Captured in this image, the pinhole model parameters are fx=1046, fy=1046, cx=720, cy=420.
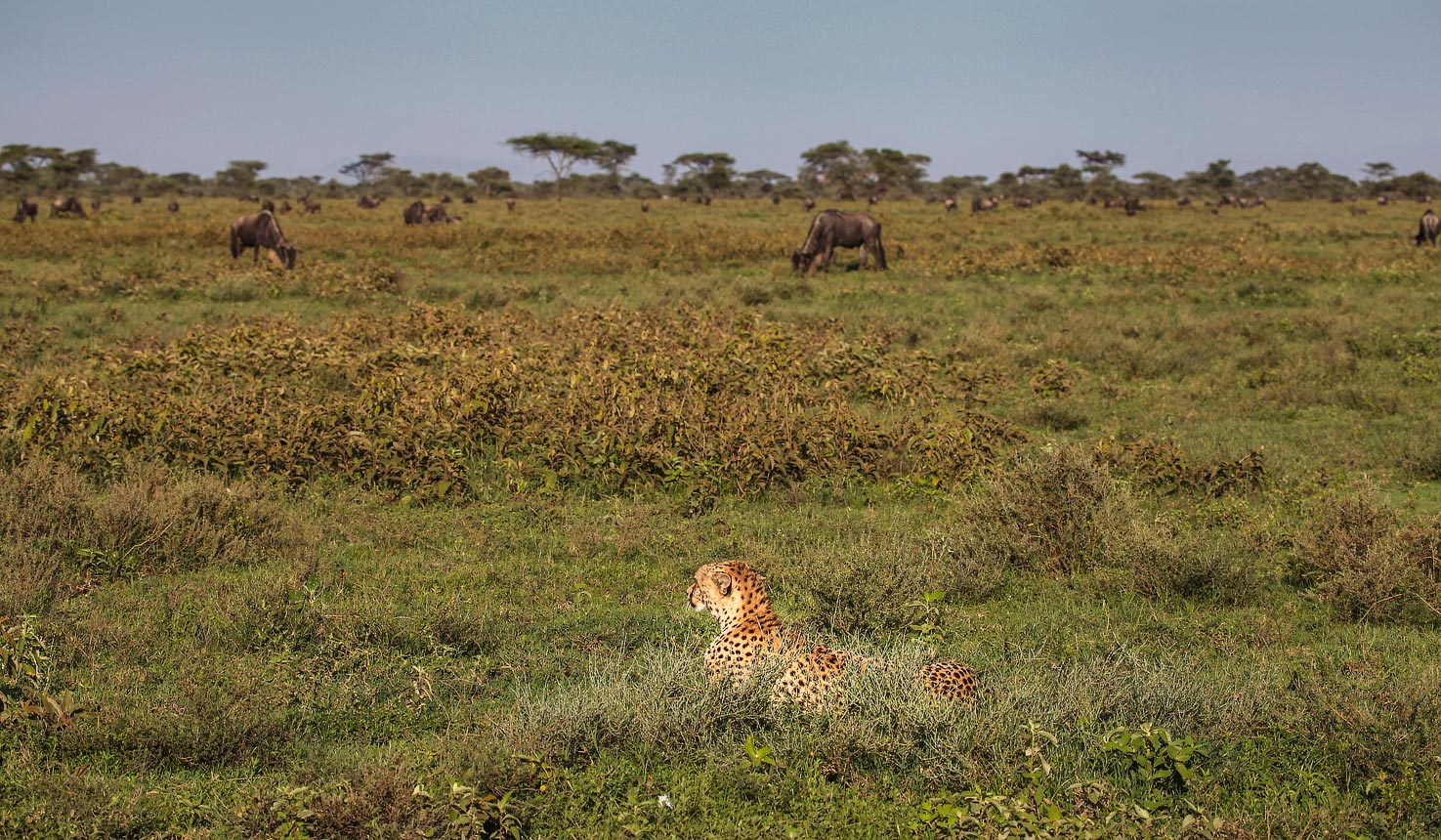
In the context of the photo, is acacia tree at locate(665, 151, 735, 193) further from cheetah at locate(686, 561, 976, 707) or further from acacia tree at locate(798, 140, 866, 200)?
cheetah at locate(686, 561, 976, 707)

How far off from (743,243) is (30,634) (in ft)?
69.0

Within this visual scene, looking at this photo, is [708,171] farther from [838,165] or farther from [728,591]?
[728,591]

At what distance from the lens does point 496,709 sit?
4648 millimetres

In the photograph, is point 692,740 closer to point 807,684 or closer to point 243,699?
point 807,684

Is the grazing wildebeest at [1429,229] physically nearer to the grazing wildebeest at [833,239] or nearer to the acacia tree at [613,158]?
the grazing wildebeest at [833,239]

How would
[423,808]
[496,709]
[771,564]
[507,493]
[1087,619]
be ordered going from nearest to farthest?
1. [423,808]
2. [496,709]
3. [1087,619]
4. [771,564]
5. [507,493]

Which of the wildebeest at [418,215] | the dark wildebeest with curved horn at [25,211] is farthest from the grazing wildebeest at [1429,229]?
the dark wildebeest with curved horn at [25,211]

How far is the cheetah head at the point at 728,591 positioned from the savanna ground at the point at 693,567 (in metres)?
0.38

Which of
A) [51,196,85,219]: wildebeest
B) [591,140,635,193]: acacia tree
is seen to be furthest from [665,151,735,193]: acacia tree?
[51,196,85,219]: wildebeest

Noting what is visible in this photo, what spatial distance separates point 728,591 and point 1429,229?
100ft

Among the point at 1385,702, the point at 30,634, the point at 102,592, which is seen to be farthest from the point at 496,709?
the point at 1385,702

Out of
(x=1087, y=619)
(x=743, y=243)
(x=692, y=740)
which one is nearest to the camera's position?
(x=692, y=740)

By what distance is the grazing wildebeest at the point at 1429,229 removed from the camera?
27.8 m

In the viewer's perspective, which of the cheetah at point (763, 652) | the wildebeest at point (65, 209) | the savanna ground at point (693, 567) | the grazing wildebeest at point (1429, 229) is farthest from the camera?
the wildebeest at point (65, 209)
